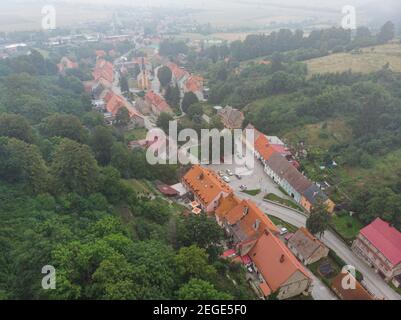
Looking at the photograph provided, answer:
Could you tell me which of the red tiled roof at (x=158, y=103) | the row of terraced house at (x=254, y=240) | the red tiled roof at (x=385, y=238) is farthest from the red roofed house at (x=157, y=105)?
the red tiled roof at (x=385, y=238)

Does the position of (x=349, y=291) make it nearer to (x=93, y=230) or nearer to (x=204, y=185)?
(x=204, y=185)

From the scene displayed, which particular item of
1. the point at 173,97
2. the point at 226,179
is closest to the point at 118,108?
the point at 173,97

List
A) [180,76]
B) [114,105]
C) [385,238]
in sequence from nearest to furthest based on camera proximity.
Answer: [385,238] < [114,105] < [180,76]

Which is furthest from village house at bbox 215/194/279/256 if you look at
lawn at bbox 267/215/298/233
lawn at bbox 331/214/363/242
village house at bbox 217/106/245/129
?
village house at bbox 217/106/245/129

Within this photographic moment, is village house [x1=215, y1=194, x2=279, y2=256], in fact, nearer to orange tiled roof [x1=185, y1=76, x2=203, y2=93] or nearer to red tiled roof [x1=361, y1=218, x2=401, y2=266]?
red tiled roof [x1=361, y1=218, x2=401, y2=266]

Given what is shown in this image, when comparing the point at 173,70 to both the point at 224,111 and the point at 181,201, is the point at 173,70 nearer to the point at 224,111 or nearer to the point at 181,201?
the point at 224,111

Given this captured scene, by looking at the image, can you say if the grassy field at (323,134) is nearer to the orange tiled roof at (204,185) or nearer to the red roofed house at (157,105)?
the orange tiled roof at (204,185)

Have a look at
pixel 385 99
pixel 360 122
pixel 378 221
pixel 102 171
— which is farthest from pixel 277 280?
pixel 385 99
